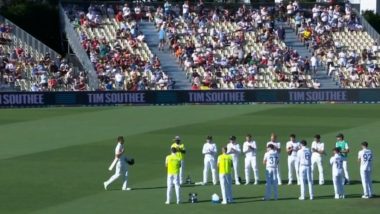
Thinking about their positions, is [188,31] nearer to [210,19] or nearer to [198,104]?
[210,19]

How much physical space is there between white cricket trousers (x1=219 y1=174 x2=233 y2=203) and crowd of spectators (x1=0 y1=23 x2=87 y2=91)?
32.8 m

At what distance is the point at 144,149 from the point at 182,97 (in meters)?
21.9

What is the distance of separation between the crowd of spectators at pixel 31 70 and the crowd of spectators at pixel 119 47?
6.14 ft

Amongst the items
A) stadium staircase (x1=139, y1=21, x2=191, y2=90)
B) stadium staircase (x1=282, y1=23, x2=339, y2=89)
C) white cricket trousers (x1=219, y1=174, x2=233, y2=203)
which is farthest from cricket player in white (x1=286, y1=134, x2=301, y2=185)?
stadium staircase (x1=282, y1=23, x2=339, y2=89)

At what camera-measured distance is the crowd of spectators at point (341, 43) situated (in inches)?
2591

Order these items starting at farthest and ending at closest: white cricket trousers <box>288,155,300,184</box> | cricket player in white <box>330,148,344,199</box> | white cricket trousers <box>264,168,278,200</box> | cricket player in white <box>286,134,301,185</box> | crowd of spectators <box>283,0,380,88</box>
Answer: crowd of spectators <box>283,0,380,88</box> → white cricket trousers <box>288,155,300,184</box> → cricket player in white <box>286,134,301,185</box> → cricket player in white <box>330,148,344,199</box> → white cricket trousers <box>264,168,278,200</box>

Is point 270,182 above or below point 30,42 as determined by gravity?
below

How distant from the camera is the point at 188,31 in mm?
68250

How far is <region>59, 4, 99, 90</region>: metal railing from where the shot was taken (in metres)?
60.0

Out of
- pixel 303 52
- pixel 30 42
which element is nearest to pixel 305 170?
pixel 30 42

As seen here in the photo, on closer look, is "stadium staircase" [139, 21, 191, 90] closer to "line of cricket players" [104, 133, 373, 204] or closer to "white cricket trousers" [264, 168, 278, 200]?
"line of cricket players" [104, 133, 373, 204]

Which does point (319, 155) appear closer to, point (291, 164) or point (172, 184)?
point (291, 164)

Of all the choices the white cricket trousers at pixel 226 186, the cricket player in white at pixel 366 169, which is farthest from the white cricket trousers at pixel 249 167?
the cricket player in white at pixel 366 169

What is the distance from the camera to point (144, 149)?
38.8 metres
